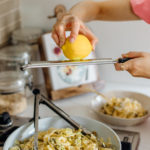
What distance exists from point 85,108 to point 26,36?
1.66 ft

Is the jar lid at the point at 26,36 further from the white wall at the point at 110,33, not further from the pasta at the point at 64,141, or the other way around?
the pasta at the point at 64,141

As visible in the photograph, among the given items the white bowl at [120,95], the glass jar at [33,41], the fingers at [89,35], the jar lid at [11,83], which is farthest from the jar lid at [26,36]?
the fingers at [89,35]

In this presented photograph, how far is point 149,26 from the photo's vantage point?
1.46m

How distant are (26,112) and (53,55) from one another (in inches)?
12.7

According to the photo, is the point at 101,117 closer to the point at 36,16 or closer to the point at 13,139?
the point at 13,139

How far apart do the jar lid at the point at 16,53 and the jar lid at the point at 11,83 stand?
0.42 ft

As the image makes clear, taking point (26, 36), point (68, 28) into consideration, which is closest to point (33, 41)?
→ point (26, 36)

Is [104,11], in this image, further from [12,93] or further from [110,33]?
[12,93]

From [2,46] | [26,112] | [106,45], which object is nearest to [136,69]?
[26,112]

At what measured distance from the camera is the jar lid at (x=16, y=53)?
1399 millimetres

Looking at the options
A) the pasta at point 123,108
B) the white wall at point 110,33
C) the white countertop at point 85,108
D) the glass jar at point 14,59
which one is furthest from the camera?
the white wall at point 110,33

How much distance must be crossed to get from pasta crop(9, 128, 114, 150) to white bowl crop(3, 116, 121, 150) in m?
0.02

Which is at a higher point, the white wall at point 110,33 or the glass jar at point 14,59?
the white wall at point 110,33

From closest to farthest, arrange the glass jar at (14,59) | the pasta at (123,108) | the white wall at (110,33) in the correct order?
1. the pasta at (123,108)
2. the glass jar at (14,59)
3. the white wall at (110,33)
